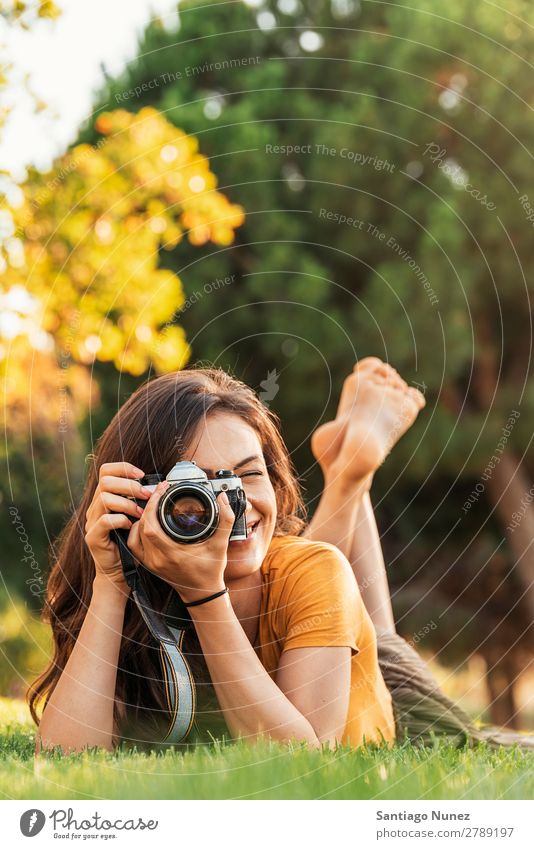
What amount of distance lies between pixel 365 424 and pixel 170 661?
6.59ft

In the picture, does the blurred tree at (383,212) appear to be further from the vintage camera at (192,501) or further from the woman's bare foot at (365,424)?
the vintage camera at (192,501)

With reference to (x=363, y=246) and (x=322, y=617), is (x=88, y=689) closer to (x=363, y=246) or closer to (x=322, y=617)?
(x=322, y=617)

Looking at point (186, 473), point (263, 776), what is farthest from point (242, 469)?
point (263, 776)

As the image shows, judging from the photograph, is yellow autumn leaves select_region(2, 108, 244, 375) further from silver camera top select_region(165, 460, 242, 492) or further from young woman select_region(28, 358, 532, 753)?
silver camera top select_region(165, 460, 242, 492)

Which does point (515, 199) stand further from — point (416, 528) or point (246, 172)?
point (416, 528)

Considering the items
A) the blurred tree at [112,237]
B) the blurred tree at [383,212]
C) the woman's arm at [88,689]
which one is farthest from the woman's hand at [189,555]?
the blurred tree at [383,212]

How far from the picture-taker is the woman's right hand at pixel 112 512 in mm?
2551

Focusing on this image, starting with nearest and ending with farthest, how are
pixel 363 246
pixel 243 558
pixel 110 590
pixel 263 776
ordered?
pixel 263 776
pixel 110 590
pixel 243 558
pixel 363 246

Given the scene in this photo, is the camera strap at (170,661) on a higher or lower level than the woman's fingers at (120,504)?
lower

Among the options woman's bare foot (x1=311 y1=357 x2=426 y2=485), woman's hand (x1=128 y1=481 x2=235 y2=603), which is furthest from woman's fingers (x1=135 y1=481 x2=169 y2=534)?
woman's bare foot (x1=311 y1=357 x2=426 y2=485)

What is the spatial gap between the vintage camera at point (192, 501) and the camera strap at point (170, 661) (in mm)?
193

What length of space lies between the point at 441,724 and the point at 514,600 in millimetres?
8273

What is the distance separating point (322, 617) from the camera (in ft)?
8.47

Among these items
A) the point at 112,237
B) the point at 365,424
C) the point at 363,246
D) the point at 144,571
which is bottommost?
the point at 144,571
